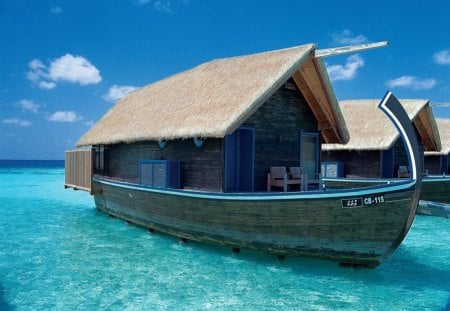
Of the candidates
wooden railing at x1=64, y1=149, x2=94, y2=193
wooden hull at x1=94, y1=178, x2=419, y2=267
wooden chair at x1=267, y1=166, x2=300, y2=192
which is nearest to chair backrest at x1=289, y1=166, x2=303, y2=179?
wooden chair at x1=267, y1=166, x2=300, y2=192

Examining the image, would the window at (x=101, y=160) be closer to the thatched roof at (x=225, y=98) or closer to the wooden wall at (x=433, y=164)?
→ the thatched roof at (x=225, y=98)

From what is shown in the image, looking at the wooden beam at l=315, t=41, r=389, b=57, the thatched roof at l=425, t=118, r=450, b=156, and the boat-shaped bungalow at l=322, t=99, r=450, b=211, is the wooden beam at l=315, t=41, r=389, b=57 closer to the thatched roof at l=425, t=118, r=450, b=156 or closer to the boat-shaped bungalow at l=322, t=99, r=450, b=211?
the boat-shaped bungalow at l=322, t=99, r=450, b=211

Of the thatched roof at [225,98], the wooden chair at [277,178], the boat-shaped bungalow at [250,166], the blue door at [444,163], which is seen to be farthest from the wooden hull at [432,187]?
the blue door at [444,163]

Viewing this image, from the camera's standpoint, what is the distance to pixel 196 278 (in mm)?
8828

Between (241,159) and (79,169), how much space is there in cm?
987

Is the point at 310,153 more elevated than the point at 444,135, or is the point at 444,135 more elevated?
the point at 444,135

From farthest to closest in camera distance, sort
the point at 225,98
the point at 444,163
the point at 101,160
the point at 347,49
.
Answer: the point at 444,163
the point at 101,160
the point at 225,98
the point at 347,49

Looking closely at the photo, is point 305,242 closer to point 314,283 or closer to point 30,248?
point 314,283

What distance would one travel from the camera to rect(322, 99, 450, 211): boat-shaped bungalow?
19547 mm

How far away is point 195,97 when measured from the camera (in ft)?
42.3

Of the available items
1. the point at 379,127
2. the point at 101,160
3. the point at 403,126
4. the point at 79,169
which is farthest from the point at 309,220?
the point at 379,127

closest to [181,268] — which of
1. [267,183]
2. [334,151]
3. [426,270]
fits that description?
[267,183]

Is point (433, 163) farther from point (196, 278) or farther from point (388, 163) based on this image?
point (196, 278)

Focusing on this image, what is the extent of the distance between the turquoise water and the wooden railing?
182 inches
